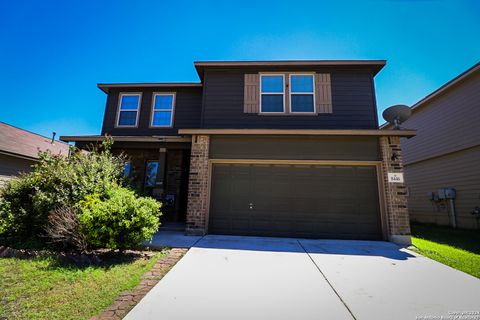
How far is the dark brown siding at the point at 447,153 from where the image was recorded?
9.02m

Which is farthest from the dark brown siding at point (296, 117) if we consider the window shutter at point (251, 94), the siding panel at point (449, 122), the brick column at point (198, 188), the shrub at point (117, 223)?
the shrub at point (117, 223)

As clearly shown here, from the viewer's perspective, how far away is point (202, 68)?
9047mm

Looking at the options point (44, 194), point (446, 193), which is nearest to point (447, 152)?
point (446, 193)

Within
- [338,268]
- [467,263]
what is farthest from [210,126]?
[467,263]

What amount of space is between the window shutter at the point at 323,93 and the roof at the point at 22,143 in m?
11.0

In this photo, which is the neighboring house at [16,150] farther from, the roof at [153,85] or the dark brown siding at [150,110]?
the roof at [153,85]

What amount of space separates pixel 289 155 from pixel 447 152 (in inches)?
327

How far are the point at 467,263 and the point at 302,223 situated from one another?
11.6 feet

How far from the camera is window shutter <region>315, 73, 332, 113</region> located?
8.36m

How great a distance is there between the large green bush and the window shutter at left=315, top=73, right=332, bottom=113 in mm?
6732

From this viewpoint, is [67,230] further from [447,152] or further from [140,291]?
[447,152]

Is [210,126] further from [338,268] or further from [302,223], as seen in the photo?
[338,268]

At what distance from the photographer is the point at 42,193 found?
5195mm

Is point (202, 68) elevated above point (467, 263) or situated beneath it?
elevated above
